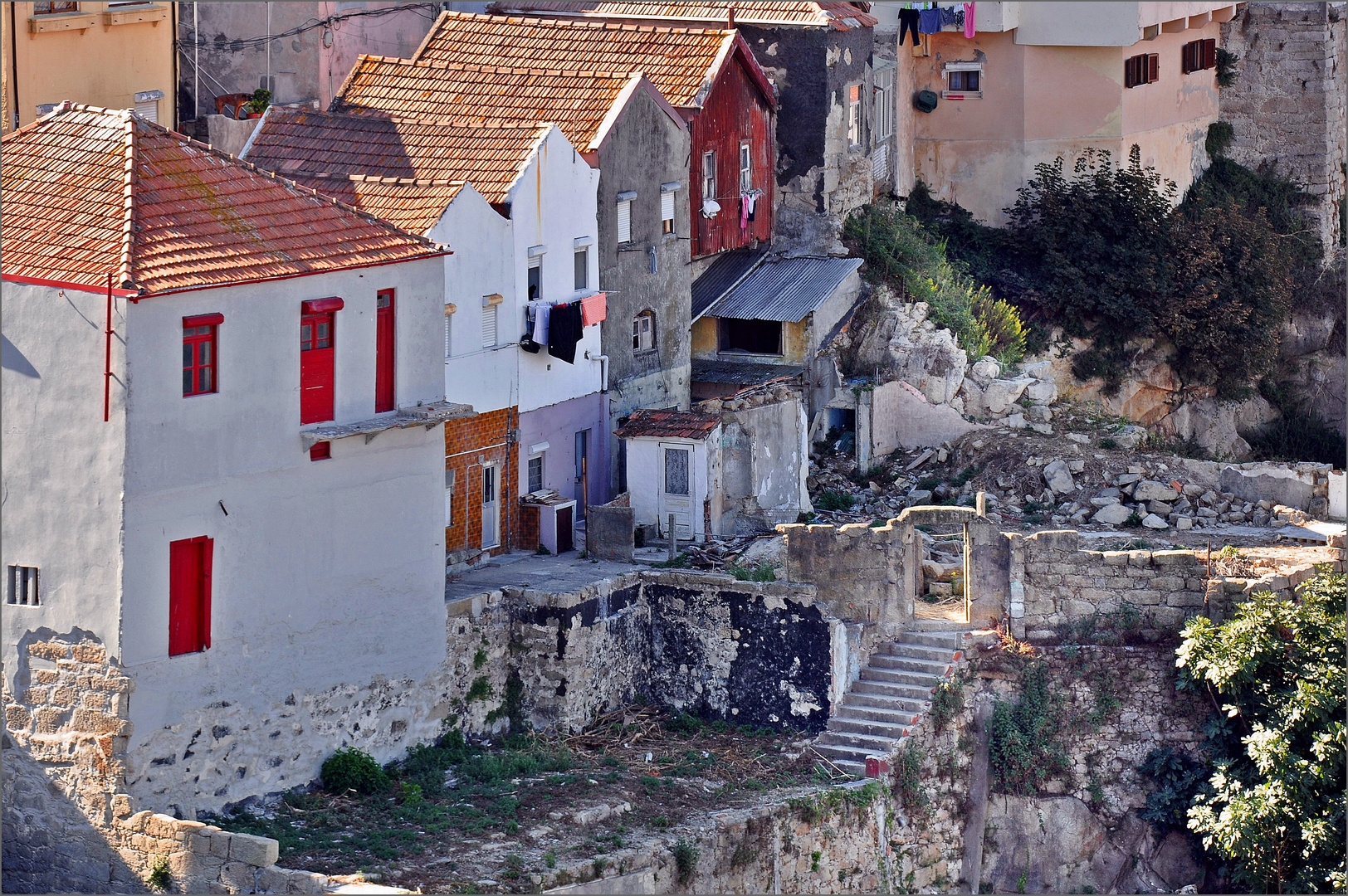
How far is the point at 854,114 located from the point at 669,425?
899 cm

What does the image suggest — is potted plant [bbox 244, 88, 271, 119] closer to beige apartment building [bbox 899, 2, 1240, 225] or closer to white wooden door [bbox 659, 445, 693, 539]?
white wooden door [bbox 659, 445, 693, 539]

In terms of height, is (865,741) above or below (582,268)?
below

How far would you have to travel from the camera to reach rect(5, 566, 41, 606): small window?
1041 inches

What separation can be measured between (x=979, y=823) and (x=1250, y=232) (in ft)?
54.9

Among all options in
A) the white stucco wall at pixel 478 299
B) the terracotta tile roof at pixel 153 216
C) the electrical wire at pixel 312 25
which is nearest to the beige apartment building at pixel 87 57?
the electrical wire at pixel 312 25

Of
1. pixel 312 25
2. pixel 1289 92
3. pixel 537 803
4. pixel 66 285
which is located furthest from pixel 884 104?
pixel 66 285

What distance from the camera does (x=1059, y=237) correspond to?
42844 mm

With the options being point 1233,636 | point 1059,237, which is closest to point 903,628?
point 1233,636

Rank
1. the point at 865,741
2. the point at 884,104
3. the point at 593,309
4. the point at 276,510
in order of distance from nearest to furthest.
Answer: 1. the point at 276,510
2. the point at 865,741
3. the point at 593,309
4. the point at 884,104

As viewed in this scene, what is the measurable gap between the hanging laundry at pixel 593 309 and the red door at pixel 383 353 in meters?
5.38

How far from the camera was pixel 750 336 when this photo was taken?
127 ft

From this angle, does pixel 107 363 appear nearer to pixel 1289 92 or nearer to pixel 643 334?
pixel 643 334

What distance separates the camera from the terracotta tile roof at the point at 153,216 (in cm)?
2602

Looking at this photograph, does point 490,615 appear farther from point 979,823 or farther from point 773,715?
point 979,823
